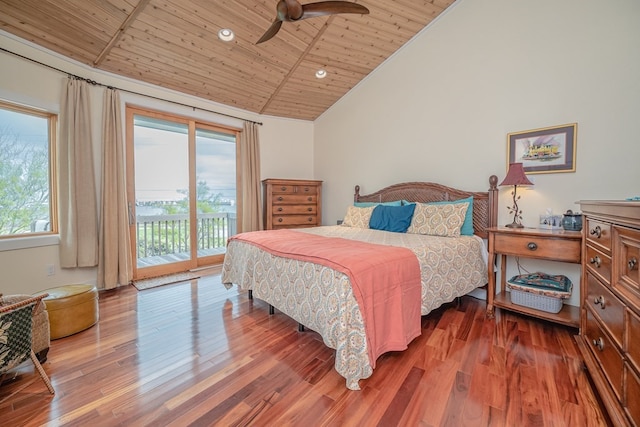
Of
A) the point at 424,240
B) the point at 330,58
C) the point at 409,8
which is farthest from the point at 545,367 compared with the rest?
the point at 330,58

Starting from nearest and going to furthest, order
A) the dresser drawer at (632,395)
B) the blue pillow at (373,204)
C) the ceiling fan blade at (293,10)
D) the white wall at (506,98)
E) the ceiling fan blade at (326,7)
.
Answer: the dresser drawer at (632,395) < the ceiling fan blade at (293,10) < the ceiling fan blade at (326,7) < the white wall at (506,98) < the blue pillow at (373,204)

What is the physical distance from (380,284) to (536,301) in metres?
1.64

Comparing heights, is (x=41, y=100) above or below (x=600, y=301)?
above

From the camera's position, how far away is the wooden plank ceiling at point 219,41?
8.40ft

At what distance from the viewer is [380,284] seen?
5.55ft

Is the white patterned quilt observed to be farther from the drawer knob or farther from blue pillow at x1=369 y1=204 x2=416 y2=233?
the drawer knob

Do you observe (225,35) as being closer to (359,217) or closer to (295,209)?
(295,209)

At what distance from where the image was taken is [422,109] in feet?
11.6

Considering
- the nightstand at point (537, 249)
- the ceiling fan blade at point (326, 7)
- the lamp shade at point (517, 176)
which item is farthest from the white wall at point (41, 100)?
the nightstand at point (537, 249)

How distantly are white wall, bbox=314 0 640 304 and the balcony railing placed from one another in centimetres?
246

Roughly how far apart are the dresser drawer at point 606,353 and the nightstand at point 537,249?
21.0 inches

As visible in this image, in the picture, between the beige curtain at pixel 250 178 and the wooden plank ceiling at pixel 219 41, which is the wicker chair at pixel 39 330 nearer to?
the wooden plank ceiling at pixel 219 41

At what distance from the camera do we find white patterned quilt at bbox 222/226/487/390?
5.05 feet

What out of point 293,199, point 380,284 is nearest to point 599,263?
point 380,284
